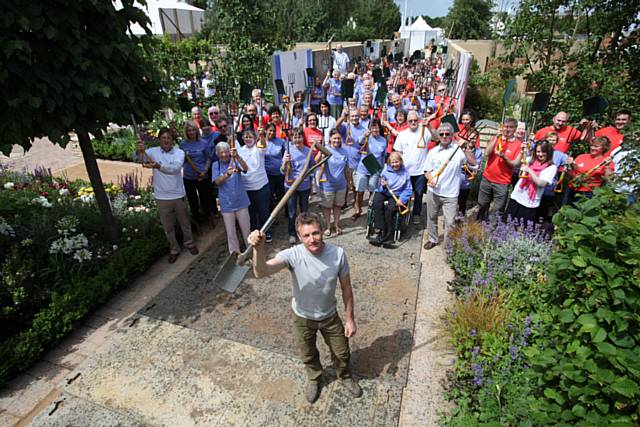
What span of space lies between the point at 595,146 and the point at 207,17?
2079cm

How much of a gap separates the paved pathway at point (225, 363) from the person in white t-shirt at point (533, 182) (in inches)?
59.8

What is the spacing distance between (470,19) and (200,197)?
29751 millimetres

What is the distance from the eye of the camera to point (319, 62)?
64.6ft

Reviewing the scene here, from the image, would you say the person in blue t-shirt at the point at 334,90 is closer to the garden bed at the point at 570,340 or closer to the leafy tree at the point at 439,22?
the garden bed at the point at 570,340

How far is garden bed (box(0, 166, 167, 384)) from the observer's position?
4082 millimetres

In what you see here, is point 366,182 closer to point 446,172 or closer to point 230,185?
point 446,172

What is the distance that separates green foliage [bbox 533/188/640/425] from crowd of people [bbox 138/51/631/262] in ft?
9.31

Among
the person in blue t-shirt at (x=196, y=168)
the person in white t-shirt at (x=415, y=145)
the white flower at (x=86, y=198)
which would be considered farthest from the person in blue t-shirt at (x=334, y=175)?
the white flower at (x=86, y=198)

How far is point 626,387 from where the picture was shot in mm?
1901

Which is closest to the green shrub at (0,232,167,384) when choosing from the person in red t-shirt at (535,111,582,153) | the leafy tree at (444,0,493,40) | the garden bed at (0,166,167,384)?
the garden bed at (0,166,167,384)

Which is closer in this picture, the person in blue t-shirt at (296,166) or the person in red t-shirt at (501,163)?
the person in red t-shirt at (501,163)

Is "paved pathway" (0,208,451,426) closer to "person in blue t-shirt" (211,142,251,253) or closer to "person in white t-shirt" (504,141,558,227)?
"person in blue t-shirt" (211,142,251,253)

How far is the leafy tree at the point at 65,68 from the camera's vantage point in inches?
138

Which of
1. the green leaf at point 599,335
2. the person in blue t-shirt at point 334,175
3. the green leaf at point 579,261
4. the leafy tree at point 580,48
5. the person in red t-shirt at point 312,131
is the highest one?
the leafy tree at point 580,48
